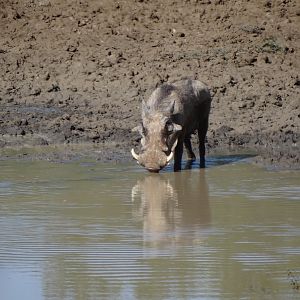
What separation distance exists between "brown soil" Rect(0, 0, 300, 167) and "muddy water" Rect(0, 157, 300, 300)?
2613 millimetres

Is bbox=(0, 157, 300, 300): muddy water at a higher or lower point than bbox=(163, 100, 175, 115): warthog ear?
lower

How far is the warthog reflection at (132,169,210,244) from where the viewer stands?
10117 mm

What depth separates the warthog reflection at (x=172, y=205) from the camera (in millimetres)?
10117

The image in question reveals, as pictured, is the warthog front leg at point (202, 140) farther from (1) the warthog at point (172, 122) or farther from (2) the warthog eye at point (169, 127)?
(2) the warthog eye at point (169, 127)

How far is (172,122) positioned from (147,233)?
4.37 metres

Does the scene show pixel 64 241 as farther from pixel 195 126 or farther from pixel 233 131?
pixel 233 131

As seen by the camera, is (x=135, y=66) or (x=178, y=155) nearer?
(x=178, y=155)

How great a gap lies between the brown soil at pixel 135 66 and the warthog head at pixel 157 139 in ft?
6.25

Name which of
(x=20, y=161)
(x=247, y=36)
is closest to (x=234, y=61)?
(x=247, y=36)

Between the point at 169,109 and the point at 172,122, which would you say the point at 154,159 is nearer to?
the point at 172,122

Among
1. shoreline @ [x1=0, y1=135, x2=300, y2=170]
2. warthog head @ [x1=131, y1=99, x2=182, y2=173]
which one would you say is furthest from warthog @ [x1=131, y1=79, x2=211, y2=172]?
shoreline @ [x1=0, y1=135, x2=300, y2=170]

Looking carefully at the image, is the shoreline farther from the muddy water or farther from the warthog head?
the warthog head

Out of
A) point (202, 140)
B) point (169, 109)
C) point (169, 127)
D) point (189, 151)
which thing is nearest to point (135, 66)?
point (189, 151)

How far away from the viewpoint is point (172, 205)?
11727 mm
